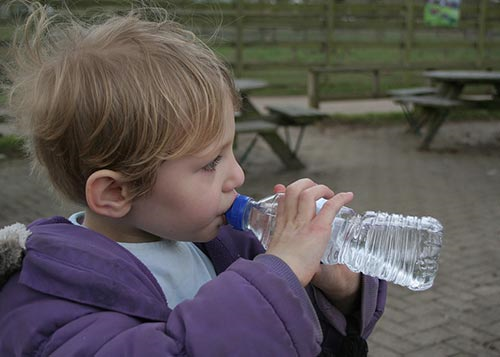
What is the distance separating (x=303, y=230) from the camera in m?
1.18

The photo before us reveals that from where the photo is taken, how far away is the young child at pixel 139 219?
40.6 inches

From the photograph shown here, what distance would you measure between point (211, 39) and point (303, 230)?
0.60m

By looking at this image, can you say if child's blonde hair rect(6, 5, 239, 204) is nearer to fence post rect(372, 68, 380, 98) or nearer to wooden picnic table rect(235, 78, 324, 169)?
wooden picnic table rect(235, 78, 324, 169)

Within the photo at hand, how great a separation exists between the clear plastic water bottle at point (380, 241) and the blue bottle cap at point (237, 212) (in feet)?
0.06

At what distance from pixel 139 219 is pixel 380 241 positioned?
0.66 metres

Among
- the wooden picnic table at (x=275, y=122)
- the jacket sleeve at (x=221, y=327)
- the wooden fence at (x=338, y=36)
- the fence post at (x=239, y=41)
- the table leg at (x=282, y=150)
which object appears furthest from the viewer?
the wooden fence at (x=338, y=36)

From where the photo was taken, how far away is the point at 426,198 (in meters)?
6.12

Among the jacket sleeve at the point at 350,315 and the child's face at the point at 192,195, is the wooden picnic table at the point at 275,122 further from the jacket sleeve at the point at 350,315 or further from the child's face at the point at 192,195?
the child's face at the point at 192,195

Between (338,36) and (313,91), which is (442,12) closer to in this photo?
(338,36)

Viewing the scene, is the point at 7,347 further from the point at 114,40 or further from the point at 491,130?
the point at 491,130

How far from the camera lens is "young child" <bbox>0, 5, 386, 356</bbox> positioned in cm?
103

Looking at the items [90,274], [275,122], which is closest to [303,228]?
[90,274]

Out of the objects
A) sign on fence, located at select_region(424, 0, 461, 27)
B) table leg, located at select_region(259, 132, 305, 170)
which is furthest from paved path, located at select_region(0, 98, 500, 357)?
sign on fence, located at select_region(424, 0, 461, 27)

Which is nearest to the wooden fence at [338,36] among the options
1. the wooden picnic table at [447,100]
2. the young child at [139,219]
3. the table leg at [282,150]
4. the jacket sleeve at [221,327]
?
the wooden picnic table at [447,100]
